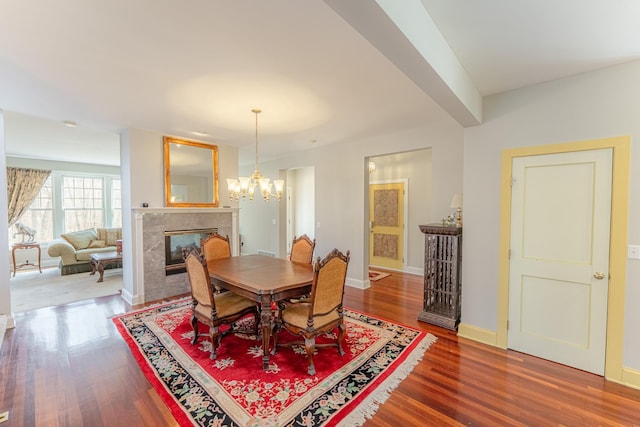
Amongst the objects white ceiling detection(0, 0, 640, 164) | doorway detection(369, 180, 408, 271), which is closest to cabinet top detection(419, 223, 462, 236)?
white ceiling detection(0, 0, 640, 164)

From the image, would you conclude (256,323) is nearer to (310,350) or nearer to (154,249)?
(310,350)

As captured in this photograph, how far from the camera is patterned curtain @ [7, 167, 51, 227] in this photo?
5961mm

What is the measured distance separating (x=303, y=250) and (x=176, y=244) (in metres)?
2.36

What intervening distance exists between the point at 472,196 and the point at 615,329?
157 cm

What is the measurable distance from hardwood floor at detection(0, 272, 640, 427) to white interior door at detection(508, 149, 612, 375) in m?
0.25

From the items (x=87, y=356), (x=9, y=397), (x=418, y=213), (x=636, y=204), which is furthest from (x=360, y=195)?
(x=9, y=397)

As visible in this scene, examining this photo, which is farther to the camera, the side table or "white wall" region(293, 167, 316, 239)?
"white wall" region(293, 167, 316, 239)

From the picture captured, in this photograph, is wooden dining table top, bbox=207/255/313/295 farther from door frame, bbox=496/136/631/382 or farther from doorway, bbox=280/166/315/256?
doorway, bbox=280/166/315/256

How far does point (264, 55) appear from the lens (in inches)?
80.0

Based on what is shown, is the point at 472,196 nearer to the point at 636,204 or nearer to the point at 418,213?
the point at 636,204

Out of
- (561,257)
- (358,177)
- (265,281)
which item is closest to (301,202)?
(358,177)

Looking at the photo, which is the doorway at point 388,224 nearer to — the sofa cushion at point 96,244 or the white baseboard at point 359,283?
the white baseboard at point 359,283

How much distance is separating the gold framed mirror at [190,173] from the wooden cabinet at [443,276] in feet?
12.3

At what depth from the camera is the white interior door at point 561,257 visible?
2279 mm
